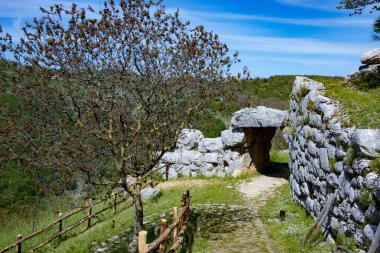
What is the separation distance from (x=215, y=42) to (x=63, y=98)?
4.55m

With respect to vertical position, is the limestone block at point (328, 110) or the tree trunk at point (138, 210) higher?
the limestone block at point (328, 110)

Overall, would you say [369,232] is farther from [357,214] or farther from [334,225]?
[334,225]

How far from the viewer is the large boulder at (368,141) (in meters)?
7.12

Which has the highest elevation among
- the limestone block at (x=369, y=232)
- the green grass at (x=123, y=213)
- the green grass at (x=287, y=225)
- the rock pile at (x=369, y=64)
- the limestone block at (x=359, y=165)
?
the rock pile at (x=369, y=64)

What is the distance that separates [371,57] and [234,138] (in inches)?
321

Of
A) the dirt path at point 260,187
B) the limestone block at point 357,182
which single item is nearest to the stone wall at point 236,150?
the dirt path at point 260,187

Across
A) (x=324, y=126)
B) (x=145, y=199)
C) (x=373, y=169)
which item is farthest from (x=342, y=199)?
(x=145, y=199)

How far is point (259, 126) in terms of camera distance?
18375mm

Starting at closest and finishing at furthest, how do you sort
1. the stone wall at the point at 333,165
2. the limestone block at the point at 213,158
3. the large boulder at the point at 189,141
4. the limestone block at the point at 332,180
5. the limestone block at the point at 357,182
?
the stone wall at the point at 333,165
the limestone block at the point at 357,182
the limestone block at the point at 332,180
the limestone block at the point at 213,158
the large boulder at the point at 189,141

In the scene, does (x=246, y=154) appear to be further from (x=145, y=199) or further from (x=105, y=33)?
(x=105, y=33)

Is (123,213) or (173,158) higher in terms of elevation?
(173,158)

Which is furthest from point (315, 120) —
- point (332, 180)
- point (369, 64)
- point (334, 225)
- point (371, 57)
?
point (369, 64)

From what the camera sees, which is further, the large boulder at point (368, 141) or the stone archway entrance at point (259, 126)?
the stone archway entrance at point (259, 126)

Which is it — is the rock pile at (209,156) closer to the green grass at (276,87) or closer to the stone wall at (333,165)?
the stone wall at (333,165)
